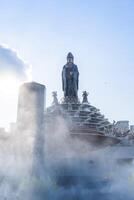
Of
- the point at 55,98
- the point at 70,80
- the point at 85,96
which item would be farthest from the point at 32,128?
the point at 70,80

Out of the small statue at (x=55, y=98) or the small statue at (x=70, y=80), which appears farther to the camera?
the small statue at (x=70, y=80)

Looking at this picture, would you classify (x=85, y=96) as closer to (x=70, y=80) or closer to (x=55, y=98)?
(x=70, y=80)

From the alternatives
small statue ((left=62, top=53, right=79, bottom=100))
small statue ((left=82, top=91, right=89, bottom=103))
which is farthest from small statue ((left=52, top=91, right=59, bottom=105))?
small statue ((left=82, top=91, right=89, bottom=103))

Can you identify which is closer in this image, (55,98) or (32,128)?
(32,128)

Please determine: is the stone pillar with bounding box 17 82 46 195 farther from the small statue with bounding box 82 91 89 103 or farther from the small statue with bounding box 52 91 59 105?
the small statue with bounding box 82 91 89 103

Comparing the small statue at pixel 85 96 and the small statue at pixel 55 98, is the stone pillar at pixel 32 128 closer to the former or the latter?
the small statue at pixel 55 98

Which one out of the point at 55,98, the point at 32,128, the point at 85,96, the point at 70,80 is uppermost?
the point at 70,80

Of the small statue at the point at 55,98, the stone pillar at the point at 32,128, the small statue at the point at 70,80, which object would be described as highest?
the small statue at the point at 70,80

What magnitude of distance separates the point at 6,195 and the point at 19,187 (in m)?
1.29

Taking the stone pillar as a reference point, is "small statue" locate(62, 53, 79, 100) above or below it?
above

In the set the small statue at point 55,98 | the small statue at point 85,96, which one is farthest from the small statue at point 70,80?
the small statue at point 55,98

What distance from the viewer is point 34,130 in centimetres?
3184

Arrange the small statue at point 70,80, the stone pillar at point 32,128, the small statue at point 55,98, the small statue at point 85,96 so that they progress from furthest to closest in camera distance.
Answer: the small statue at point 70,80, the small statue at point 85,96, the small statue at point 55,98, the stone pillar at point 32,128

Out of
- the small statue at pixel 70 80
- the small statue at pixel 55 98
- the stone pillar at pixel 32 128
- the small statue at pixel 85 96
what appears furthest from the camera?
the small statue at pixel 70 80
